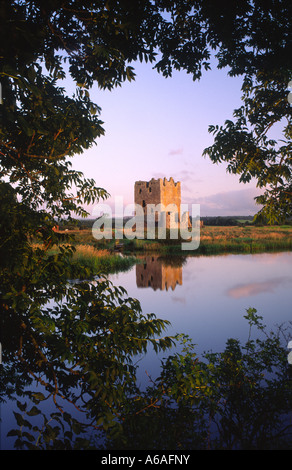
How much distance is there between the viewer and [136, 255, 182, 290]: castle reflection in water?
20.4m

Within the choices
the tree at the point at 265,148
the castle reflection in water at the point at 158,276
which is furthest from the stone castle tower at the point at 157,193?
the tree at the point at 265,148

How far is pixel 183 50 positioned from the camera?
7.18 metres

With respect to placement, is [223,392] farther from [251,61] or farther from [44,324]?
[251,61]

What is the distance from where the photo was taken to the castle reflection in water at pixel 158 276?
20375mm

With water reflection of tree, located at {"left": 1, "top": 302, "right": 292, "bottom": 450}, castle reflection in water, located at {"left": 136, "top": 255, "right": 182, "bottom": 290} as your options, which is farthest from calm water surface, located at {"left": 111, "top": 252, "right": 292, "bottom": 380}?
water reflection of tree, located at {"left": 1, "top": 302, "right": 292, "bottom": 450}

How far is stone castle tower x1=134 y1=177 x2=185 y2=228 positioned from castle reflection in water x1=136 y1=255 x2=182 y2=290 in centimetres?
3202

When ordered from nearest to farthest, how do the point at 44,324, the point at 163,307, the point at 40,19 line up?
the point at 44,324, the point at 40,19, the point at 163,307

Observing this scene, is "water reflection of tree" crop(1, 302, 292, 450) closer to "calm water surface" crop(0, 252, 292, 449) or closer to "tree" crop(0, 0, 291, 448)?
"tree" crop(0, 0, 291, 448)

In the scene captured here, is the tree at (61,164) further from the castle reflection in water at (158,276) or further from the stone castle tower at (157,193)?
the stone castle tower at (157,193)

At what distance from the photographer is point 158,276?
23422mm

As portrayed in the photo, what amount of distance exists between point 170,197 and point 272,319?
55.4m

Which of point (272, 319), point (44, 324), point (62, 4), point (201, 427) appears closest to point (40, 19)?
point (62, 4)

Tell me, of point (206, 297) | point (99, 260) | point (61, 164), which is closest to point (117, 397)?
point (61, 164)

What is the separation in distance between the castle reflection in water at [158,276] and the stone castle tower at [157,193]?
32.0 meters
